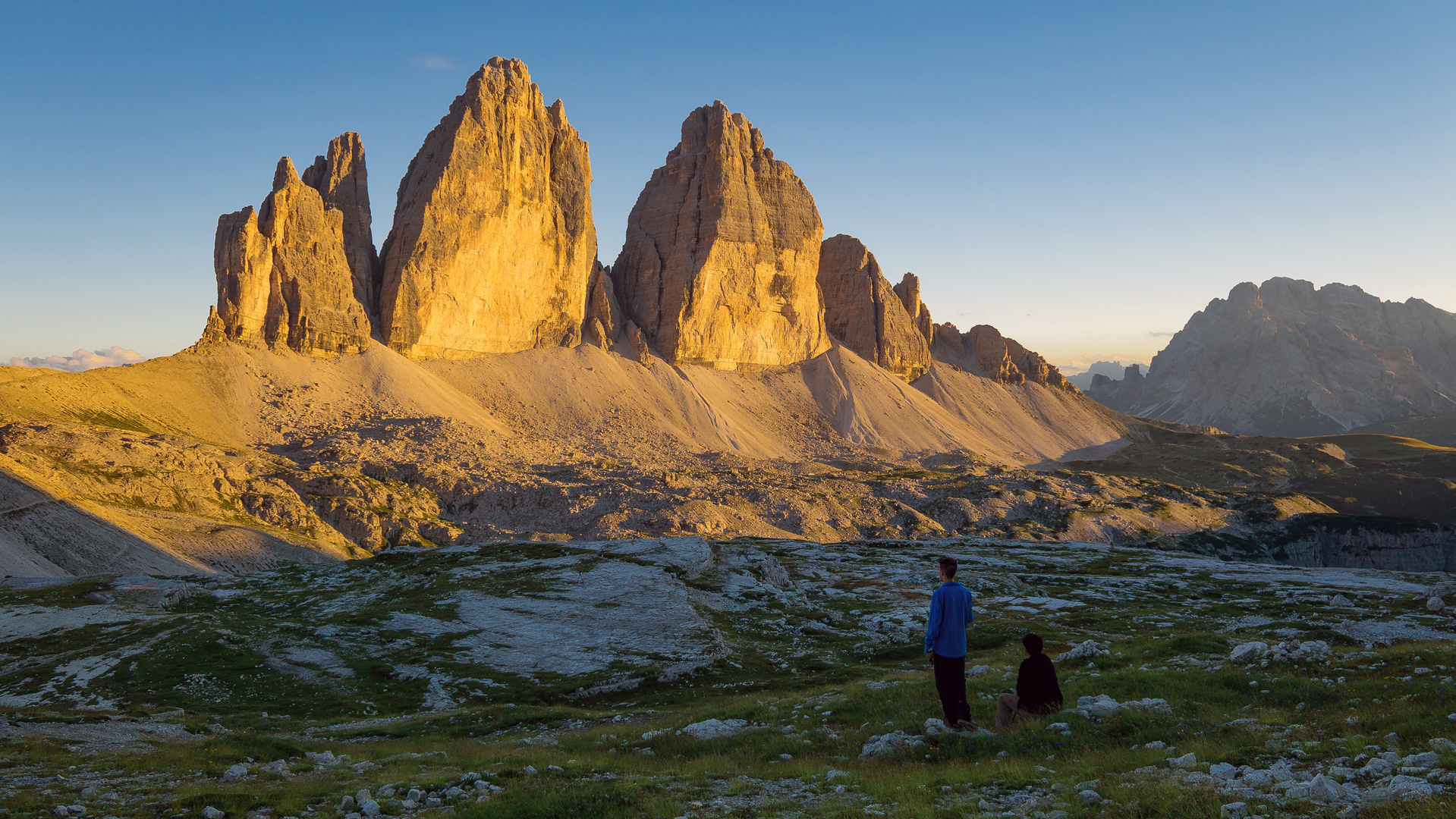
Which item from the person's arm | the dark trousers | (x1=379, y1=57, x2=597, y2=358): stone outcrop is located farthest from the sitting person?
(x1=379, y1=57, x2=597, y2=358): stone outcrop

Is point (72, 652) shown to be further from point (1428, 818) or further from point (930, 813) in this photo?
point (1428, 818)

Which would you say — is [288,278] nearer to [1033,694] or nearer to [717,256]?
[717,256]

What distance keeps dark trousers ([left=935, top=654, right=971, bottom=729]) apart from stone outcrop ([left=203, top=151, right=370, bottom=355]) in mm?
141868

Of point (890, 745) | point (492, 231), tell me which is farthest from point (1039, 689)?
point (492, 231)

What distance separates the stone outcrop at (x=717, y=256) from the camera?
183 meters

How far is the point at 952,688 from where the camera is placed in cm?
1609

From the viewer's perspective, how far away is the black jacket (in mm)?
15906

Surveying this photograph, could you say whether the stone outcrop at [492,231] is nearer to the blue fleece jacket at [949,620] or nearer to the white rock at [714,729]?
the white rock at [714,729]

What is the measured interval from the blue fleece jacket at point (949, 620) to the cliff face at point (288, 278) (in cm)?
14170

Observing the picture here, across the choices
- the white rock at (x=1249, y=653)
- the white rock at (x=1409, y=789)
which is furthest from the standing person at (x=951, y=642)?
the white rock at (x=1249, y=653)

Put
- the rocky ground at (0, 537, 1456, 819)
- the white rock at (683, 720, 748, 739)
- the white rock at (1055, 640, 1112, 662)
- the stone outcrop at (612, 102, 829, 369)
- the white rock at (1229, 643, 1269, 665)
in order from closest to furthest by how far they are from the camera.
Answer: the rocky ground at (0, 537, 1456, 819) → the white rock at (683, 720, 748, 739) → the white rock at (1229, 643, 1269, 665) → the white rock at (1055, 640, 1112, 662) → the stone outcrop at (612, 102, 829, 369)

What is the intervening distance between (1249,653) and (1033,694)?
922 cm

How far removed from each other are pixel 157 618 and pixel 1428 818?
175ft

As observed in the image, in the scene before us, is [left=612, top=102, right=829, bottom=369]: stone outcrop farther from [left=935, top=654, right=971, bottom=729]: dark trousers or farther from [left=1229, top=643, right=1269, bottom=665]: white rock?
[left=935, top=654, right=971, bottom=729]: dark trousers
